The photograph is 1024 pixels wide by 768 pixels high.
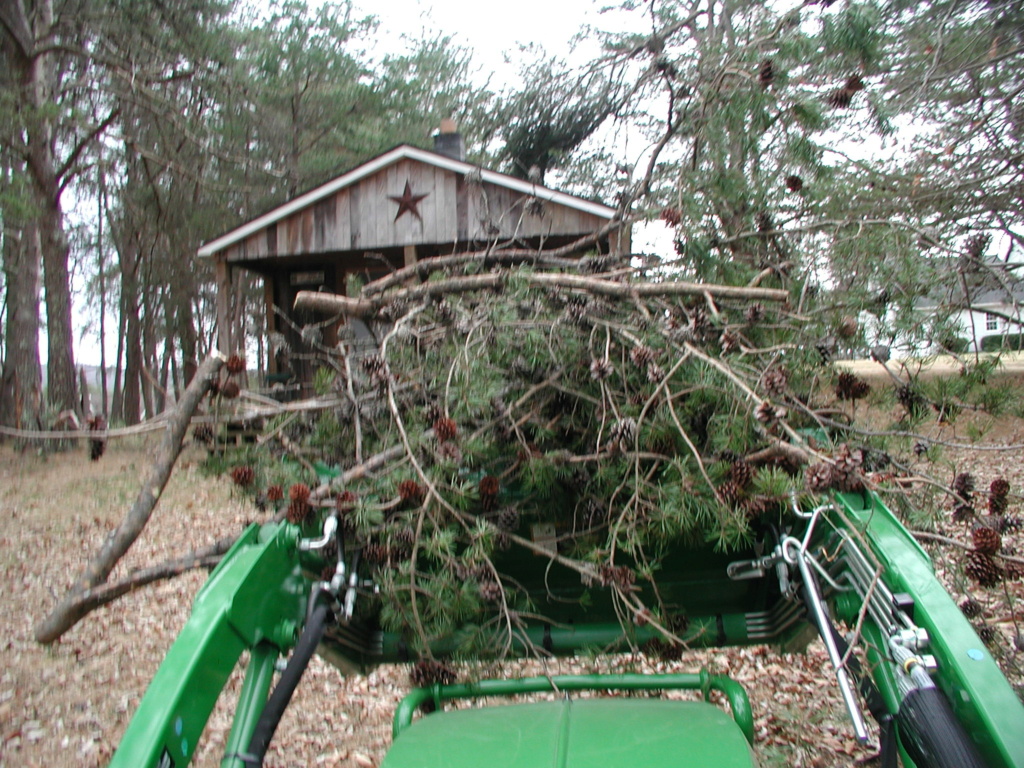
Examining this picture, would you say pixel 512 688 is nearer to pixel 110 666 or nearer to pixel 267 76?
pixel 110 666

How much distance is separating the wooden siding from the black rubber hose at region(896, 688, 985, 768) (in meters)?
9.92

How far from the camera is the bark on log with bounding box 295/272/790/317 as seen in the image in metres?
2.77

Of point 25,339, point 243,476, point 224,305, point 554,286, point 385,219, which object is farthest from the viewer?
point 25,339

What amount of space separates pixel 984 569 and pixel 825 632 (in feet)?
1.47

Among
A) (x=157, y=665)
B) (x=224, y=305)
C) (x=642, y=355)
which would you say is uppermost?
(x=224, y=305)

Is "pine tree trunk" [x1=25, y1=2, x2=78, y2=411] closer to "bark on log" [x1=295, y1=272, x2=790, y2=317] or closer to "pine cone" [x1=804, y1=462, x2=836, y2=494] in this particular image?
"bark on log" [x1=295, y1=272, x2=790, y2=317]

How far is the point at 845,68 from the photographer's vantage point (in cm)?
376

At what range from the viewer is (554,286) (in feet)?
10.2

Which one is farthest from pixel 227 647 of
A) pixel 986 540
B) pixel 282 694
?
pixel 986 540

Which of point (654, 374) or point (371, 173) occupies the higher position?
point (371, 173)

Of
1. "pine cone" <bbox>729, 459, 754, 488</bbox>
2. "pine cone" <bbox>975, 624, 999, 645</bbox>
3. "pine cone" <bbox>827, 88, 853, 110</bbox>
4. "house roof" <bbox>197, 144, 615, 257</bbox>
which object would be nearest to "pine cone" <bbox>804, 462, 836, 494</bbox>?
"pine cone" <bbox>729, 459, 754, 488</bbox>

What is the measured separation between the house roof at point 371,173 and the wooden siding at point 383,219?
0.08 meters

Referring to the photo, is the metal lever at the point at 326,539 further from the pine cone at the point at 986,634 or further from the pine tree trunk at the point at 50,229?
the pine tree trunk at the point at 50,229

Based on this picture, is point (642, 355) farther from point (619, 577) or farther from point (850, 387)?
point (619, 577)
